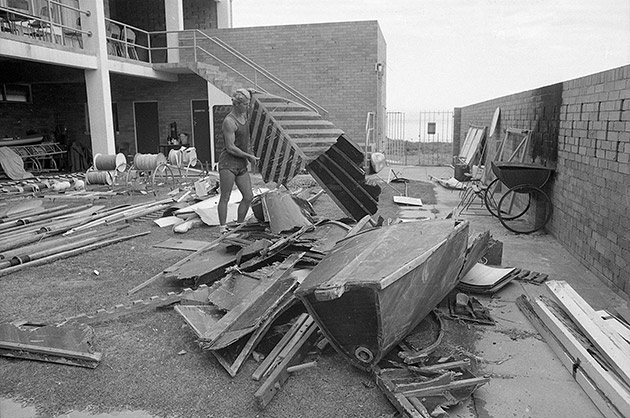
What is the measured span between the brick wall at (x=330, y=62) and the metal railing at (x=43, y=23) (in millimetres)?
5481

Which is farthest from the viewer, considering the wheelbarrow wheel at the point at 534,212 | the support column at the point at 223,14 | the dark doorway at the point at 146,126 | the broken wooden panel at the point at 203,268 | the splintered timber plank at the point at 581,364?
the support column at the point at 223,14

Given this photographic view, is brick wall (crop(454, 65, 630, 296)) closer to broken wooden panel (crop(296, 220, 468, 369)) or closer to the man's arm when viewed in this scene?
broken wooden panel (crop(296, 220, 468, 369))

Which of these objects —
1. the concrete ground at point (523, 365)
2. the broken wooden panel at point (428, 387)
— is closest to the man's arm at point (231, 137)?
the concrete ground at point (523, 365)

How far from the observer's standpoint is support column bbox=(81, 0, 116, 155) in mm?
13633

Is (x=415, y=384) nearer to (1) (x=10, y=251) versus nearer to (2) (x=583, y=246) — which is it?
(2) (x=583, y=246)

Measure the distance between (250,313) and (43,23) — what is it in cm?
1331

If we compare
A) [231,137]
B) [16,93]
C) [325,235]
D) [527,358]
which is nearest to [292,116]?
[231,137]

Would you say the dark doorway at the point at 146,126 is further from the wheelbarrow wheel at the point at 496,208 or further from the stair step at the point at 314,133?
the stair step at the point at 314,133

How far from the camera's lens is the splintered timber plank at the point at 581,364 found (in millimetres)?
2926

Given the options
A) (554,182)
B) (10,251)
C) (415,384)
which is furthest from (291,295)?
(554,182)

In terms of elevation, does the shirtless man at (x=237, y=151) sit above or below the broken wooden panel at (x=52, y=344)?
above

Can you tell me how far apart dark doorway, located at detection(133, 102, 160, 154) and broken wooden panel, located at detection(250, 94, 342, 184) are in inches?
495

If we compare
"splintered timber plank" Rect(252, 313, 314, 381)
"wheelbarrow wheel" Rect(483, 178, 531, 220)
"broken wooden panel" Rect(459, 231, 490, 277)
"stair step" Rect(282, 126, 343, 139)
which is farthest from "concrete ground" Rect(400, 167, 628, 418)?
"stair step" Rect(282, 126, 343, 139)

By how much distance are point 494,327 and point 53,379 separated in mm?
3378
